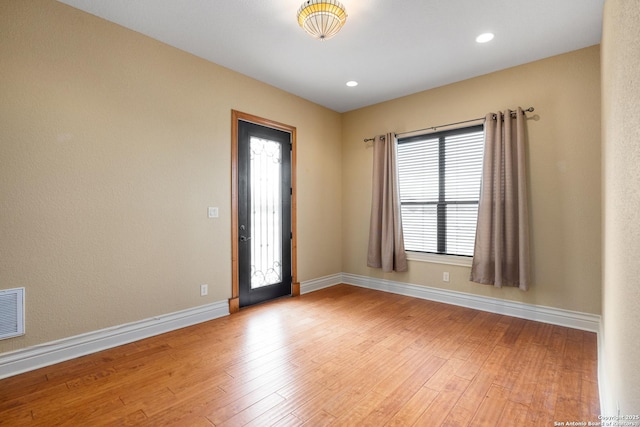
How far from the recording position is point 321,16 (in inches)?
92.2

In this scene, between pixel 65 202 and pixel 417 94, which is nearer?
pixel 65 202

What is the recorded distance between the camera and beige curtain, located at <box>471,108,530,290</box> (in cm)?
337

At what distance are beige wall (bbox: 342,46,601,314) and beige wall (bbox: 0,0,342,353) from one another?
119 inches

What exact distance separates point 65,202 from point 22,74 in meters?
1.02

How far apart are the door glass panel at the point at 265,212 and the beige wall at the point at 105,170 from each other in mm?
409

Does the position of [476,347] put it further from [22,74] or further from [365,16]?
[22,74]

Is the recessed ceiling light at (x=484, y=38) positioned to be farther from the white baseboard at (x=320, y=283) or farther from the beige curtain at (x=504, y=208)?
the white baseboard at (x=320, y=283)

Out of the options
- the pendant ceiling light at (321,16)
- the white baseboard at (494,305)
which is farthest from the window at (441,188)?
the pendant ceiling light at (321,16)

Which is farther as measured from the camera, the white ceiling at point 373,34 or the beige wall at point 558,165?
the beige wall at point 558,165

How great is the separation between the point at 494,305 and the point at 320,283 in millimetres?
2430

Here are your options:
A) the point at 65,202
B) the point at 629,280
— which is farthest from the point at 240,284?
the point at 629,280

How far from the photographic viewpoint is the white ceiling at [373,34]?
2527mm

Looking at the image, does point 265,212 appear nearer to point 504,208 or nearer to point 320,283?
point 320,283

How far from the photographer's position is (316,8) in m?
2.31
